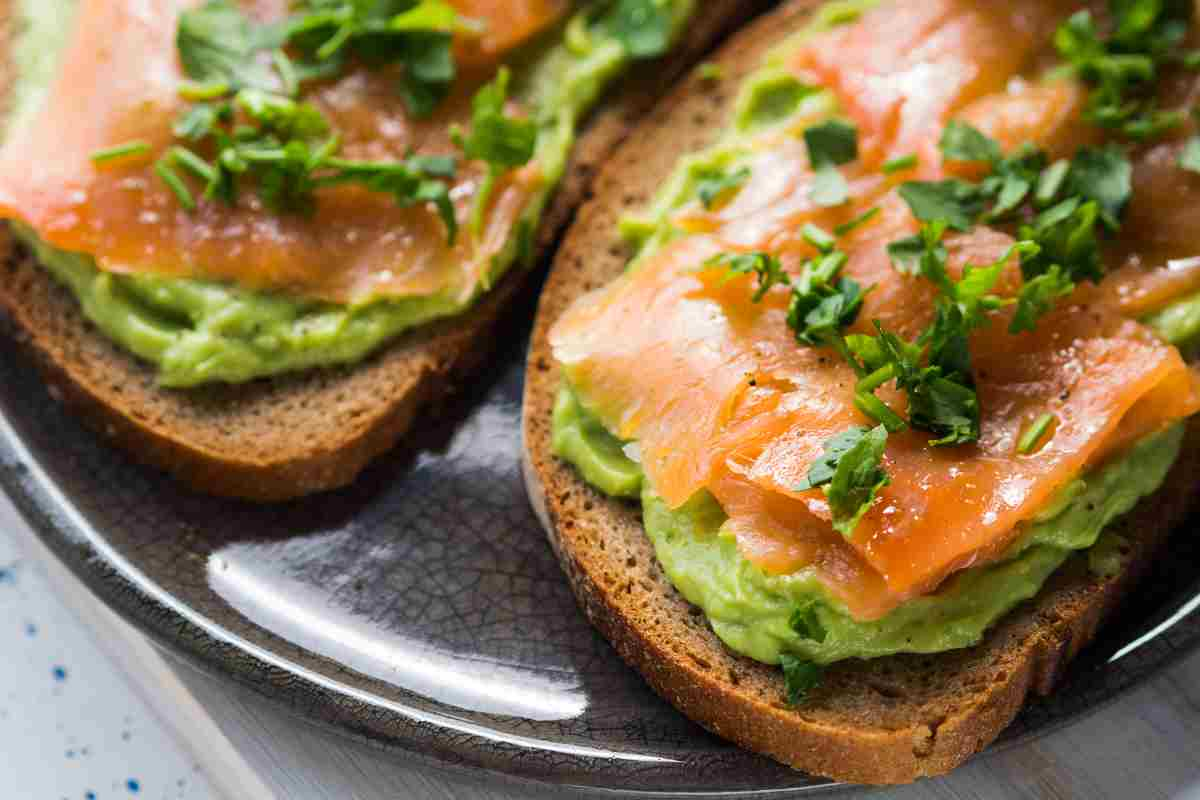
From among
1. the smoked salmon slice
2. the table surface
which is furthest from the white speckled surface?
the smoked salmon slice

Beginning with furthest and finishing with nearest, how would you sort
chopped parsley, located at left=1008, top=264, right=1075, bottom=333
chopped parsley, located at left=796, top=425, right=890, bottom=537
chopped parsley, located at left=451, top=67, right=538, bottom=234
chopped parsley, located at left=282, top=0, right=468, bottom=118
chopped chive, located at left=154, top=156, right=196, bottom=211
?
chopped parsley, located at left=282, top=0, right=468, bottom=118 < chopped parsley, located at left=451, top=67, right=538, bottom=234 < chopped chive, located at left=154, top=156, right=196, bottom=211 < chopped parsley, located at left=1008, top=264, right=1075, bottom=333 < chopped parsley, located at left=796, top=425, right=890, bottom=537

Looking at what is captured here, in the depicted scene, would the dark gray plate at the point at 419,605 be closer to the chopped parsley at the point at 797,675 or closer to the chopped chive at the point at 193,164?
the chopped parsley at the point at 797,675

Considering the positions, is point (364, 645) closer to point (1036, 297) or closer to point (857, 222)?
point (857, 222)

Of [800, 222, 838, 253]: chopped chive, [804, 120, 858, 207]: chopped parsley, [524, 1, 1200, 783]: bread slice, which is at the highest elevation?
[804, 120, 858, 207]: chopped parsley

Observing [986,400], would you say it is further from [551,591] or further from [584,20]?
[584,20]

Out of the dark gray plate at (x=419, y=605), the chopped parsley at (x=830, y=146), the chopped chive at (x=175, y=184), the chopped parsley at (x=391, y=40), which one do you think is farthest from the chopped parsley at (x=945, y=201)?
the chopped chive at (x=175, y=184)

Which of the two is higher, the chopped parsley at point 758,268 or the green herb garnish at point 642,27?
the green herb garnish at point 642,27

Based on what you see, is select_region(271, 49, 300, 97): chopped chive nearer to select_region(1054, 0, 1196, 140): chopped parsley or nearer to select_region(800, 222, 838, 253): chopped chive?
select_region(800, 222, 838, 253): chopped chive
